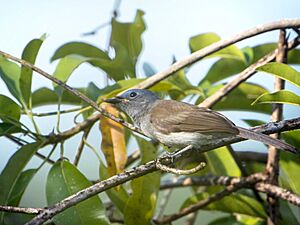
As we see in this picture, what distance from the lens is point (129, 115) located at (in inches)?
156

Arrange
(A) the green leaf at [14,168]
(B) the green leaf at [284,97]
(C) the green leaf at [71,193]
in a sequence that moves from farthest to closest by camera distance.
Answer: (A) the green leaf at [14,168] → (C) the green leaf at [71,193] → (B) the green leaf at [284,97]

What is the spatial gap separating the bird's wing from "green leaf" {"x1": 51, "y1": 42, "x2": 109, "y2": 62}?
22.6 inches

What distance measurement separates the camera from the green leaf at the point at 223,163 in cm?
396

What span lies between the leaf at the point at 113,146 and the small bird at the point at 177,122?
135 millimetres

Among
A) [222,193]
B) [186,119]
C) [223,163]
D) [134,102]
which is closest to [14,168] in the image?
[134,102]

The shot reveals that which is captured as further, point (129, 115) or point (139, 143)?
point (129, 115)

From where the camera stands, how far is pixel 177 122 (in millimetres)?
3633

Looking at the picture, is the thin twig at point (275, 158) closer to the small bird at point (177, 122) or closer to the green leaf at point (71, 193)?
the small bird at point (177, 122)

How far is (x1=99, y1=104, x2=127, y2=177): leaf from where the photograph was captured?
11.6 feet

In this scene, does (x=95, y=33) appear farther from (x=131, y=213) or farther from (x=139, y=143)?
(x=131, y=213)

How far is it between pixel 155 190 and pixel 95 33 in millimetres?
A: 1903

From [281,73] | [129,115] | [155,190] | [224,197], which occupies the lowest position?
[224,197]

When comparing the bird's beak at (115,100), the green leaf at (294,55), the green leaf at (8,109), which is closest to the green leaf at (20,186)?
the green leaf at (8,109)

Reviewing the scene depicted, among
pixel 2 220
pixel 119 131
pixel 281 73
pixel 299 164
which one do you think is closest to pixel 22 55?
pixel 119 131
